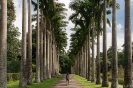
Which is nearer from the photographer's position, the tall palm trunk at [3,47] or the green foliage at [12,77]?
the tall palm trunk at [3,47]

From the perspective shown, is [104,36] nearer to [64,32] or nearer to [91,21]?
[91,21]

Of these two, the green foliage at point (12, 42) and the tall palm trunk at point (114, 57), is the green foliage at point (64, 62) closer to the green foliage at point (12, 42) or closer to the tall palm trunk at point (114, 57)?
the green foliage at point (12, 42)

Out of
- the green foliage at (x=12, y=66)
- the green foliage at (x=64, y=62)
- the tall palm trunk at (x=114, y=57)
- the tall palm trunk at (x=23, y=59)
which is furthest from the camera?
the green foliage at (x=64, y=62)

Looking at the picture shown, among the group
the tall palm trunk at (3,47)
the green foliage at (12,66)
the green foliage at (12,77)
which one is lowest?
the green foliage at (12,77)

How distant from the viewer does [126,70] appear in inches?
678

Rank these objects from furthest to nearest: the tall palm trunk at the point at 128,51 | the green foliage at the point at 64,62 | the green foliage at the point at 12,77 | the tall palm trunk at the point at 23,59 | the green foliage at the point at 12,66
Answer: the green foliage at the point at 64,62, the green foliage at the point at 12,66, the green foliage at the point at 12,77, the tall palm trunk at the point at 23,59, the tall palm trunk at the point at 128,51

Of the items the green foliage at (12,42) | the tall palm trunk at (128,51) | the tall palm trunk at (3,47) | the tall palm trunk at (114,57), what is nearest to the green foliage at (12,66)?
the green foliage at (12,42)

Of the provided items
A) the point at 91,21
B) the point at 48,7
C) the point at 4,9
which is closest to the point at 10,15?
the point at 48,7

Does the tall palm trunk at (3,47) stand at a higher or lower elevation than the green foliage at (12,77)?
higher

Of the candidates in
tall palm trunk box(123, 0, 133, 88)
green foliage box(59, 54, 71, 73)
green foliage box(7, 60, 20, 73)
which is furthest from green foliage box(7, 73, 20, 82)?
green foliage box(59, 54, 71, 73)

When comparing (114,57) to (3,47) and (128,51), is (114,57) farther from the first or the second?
(3,47)

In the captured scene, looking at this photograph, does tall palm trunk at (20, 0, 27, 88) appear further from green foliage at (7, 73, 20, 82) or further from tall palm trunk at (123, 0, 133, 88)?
green foliage at (7, 73, 20, 82)

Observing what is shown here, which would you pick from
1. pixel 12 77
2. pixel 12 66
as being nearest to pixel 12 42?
pixel 12 66

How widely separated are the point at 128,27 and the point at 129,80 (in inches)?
144
